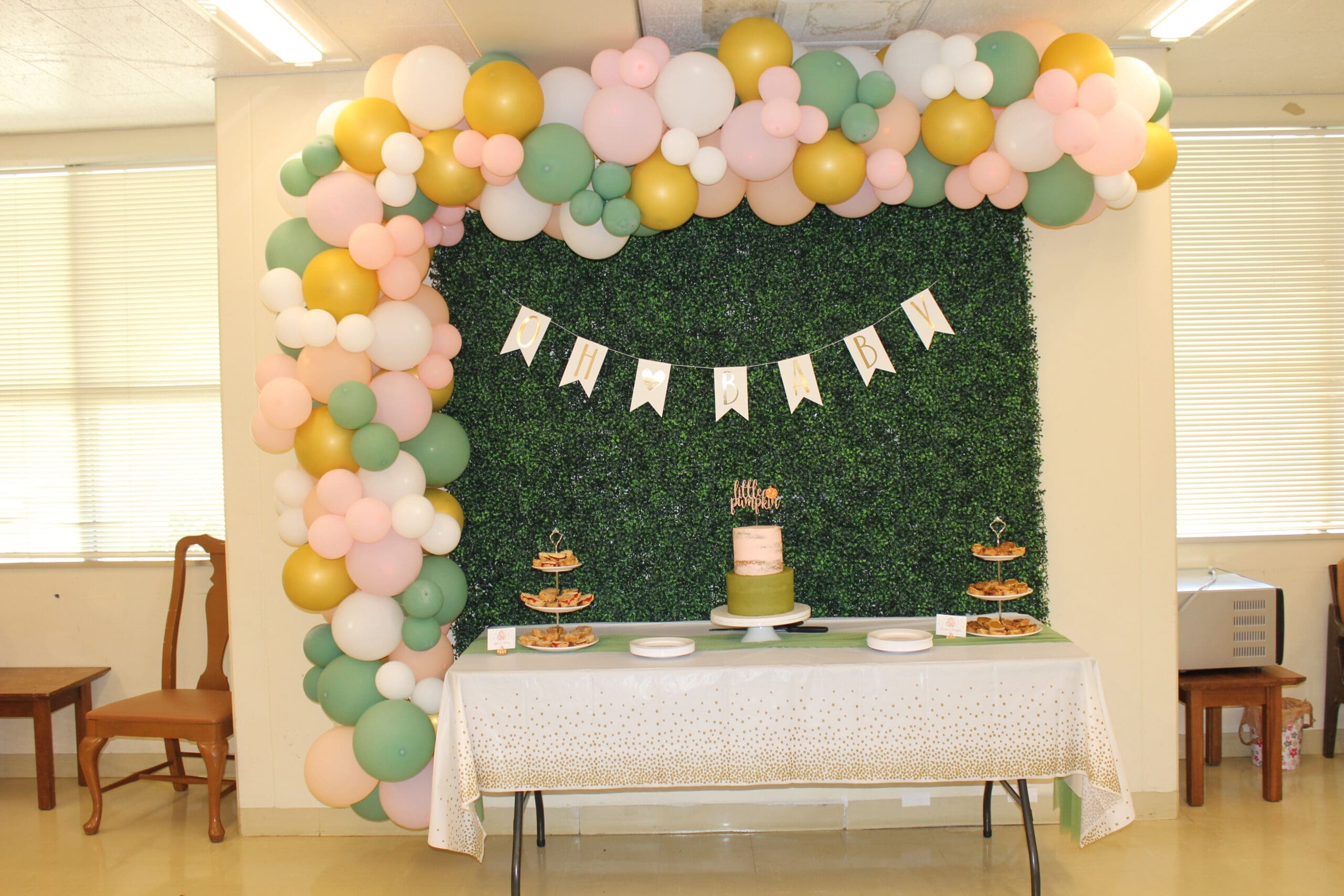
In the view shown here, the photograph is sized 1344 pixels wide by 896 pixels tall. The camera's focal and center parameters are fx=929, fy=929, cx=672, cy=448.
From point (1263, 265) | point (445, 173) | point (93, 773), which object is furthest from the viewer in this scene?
point (1263, 265)

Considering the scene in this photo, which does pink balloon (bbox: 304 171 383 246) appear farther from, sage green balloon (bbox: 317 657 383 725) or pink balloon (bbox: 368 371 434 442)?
sage green balloon (bbox: 317 657 383 725)

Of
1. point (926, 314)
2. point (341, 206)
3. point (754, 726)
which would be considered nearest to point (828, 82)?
point (926, 314)

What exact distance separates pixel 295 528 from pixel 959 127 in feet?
8.27

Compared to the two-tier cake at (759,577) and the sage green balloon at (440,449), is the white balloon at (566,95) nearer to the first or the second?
the sage green balloon at (440,449)

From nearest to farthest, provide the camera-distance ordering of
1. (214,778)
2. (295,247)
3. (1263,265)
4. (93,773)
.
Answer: (295,247) < (214,778) < (93,773) < (1263,265)

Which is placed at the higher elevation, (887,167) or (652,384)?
(887,167)

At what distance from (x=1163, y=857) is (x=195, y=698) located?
3.72 meters

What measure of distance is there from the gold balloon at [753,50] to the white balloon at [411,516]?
5.48 ft

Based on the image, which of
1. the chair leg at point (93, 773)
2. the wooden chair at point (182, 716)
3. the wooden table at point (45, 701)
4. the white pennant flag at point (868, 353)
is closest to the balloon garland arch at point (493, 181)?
the white pennant flag at point (868, 353)

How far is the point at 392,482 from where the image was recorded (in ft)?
9.73

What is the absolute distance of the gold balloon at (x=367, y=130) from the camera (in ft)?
9.54

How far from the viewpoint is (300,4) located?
9.82 ft

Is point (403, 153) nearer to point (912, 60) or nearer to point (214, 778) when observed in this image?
point (912, 60)

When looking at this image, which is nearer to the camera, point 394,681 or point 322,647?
point 394,681
